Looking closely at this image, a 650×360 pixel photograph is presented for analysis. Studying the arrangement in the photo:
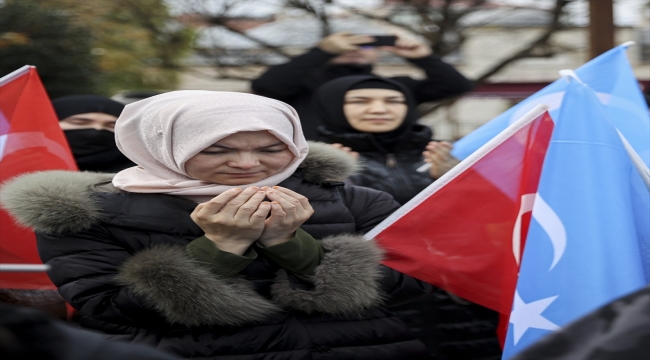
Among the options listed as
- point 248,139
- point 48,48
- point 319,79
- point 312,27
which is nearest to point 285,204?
point 248,139

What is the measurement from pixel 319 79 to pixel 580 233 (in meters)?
2.54

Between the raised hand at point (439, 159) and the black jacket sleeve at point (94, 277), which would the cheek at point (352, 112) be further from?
the black jacket sleeve at point (94, 277)

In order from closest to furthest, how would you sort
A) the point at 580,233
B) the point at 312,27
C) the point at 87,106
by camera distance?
1. the point at 580,233
2. the point at 87,106
3. the point at 312,27

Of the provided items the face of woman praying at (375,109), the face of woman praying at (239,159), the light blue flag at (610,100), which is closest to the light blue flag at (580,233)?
the light blue flag at (610,100)

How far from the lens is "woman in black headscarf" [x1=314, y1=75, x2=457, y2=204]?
3939mm

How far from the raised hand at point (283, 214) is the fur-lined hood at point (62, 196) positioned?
27 cm

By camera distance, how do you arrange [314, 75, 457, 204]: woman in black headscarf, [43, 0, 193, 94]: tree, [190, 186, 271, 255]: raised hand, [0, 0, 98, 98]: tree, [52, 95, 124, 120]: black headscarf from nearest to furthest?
[190, 186, 271, 255]: raised hand
[314, 75, 457, 204]: woman in black headscarf
[52, 95, 124, 120]: black headscarf
[0, 0, 98, 98]: tree
[43, 0, 193, 94]: tree

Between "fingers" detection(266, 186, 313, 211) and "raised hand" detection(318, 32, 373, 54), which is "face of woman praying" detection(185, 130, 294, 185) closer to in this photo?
"fingers" detection(266, 186, 313, 211)

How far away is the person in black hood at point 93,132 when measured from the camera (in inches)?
166

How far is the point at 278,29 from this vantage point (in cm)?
1220

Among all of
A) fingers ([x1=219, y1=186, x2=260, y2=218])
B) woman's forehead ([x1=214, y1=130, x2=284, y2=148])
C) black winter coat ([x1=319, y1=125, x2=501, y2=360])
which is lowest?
black winter coat ([x1=319, y1=125, x2=501, y2=360])

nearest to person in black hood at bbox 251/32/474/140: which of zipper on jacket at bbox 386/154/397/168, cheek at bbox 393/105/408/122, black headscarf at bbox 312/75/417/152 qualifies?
black headscarf at bbox 312/75/417/152

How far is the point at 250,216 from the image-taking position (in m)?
2.40

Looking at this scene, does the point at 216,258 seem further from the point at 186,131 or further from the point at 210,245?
the point at 186,131
